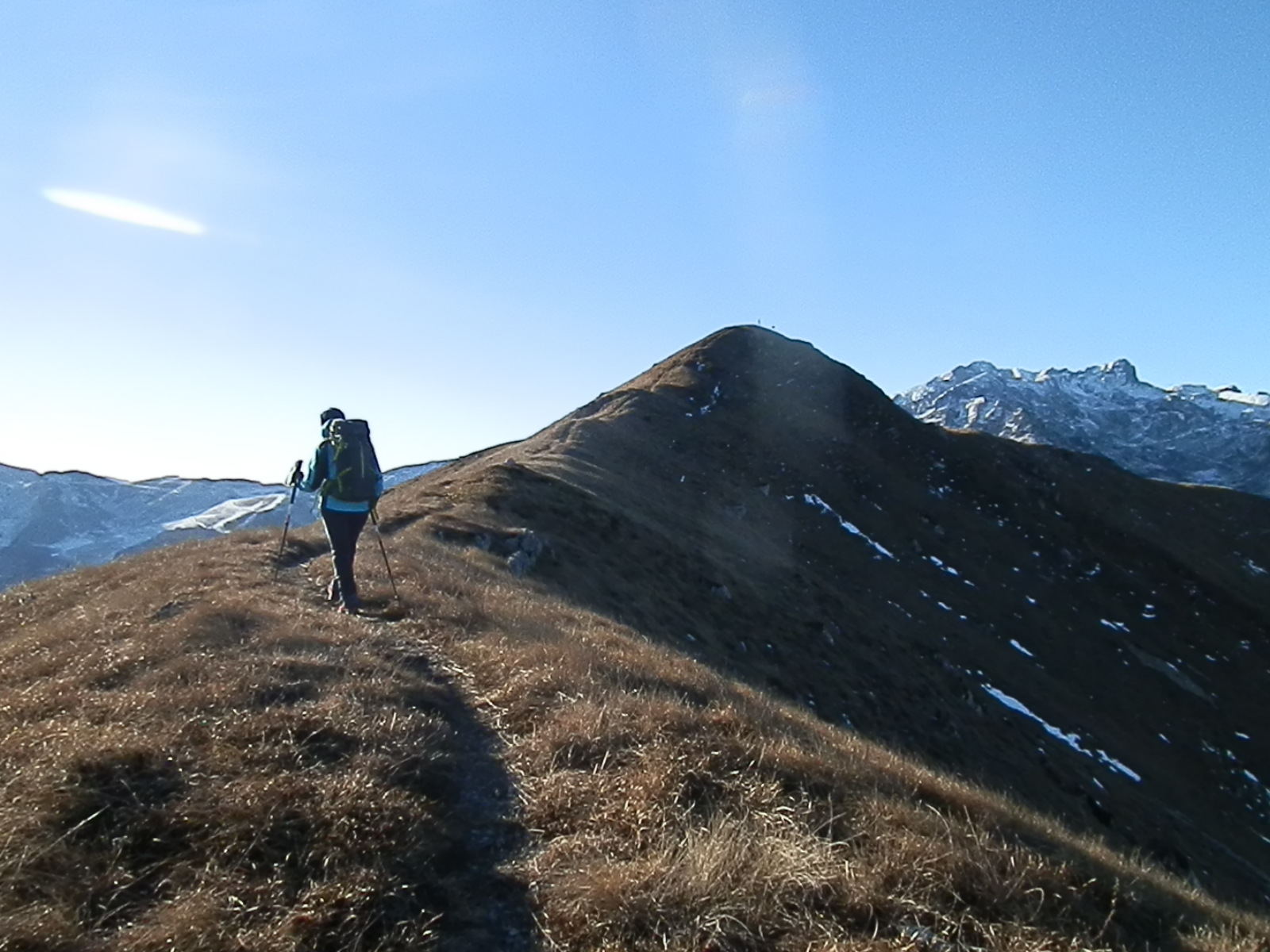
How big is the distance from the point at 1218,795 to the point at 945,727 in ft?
71.2

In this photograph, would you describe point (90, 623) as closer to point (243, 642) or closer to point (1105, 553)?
point (243, 642)

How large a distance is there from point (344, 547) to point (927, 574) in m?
51.8

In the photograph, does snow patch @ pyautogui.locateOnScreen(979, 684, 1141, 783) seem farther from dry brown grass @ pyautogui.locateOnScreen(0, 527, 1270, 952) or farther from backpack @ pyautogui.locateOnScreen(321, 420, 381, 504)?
backpack @ pyautogui.locateOnScreen(321, 420, 381, 504)

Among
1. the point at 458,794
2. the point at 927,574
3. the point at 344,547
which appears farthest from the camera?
the point at 927,574

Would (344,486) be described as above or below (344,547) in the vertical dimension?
above

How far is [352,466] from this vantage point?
13.8 metres

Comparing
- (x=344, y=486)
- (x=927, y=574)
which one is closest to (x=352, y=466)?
(x=344, y=486)

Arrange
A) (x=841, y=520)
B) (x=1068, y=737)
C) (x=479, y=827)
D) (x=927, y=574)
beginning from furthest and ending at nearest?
(x=841, y=520) → (x=927, y=574) → (x=1068, y=737) → (x=479, y=827)

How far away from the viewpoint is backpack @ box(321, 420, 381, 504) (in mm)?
13648

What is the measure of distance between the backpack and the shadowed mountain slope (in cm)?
946

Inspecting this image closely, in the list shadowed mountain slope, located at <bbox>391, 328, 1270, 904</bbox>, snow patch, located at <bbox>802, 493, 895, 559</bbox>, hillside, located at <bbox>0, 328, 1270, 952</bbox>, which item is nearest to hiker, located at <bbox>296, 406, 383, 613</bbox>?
hillside, located at <bbox>0, 328, 1270, 952</bbox>

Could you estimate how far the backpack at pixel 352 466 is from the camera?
44.8ft

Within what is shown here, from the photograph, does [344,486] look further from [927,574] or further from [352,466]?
[927,574]

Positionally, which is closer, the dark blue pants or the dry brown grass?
the dry brown grass
